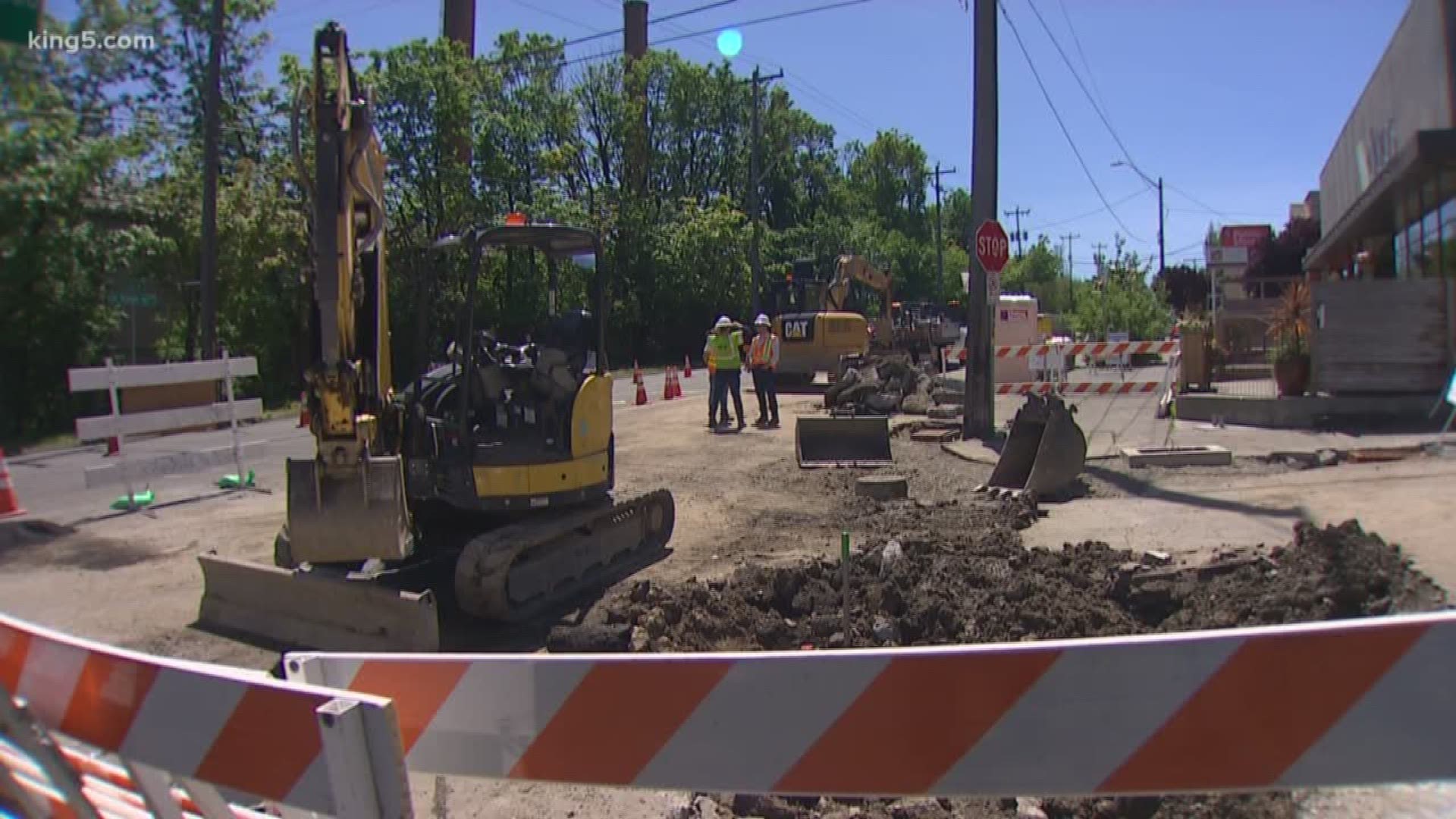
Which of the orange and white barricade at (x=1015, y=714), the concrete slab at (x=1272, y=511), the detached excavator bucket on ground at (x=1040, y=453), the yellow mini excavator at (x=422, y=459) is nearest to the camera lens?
the orange and white barricade at (x=1015, y=714)

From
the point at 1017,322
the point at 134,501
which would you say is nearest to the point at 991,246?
the point at 134,501

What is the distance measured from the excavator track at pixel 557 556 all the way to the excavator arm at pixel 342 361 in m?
0.58

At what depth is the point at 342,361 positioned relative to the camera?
571 cm

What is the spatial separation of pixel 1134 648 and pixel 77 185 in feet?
71.2

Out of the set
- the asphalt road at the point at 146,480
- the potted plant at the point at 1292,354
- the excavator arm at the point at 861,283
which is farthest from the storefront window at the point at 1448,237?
the asphalt road at the point at 146,480

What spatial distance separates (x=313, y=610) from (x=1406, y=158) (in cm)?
1598

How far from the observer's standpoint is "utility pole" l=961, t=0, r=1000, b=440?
14.2 m

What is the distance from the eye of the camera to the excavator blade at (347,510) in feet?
19.2

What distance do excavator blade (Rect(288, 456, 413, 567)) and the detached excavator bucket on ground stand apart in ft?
19.9

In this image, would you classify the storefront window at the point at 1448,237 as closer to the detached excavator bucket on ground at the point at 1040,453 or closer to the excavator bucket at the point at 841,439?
the detached excavator bucket on ground at the point at 1040,453

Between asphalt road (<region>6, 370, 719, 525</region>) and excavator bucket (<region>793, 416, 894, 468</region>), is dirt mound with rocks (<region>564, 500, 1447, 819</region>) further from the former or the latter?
excavator bucket (<region>793, 416, 894, 468</region>)

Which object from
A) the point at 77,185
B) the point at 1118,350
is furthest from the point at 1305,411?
the point at 77,185

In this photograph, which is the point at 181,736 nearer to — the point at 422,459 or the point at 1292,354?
the point at 422,459

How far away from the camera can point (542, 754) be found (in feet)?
7.59
